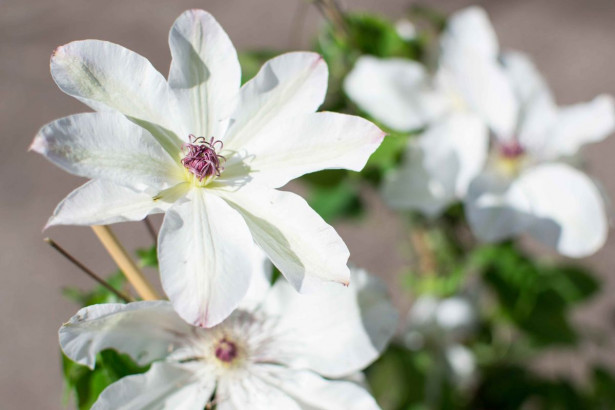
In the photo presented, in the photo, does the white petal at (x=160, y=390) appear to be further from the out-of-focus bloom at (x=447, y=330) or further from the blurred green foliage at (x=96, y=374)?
the out-of-focus bloom at (x=447, y=330)

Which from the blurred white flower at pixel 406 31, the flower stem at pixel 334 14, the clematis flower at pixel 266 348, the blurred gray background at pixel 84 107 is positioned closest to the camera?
the clematis flower at pixel 266 348

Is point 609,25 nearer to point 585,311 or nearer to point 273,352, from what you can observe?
point 585,311

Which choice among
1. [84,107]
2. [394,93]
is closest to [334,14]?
[394,93]

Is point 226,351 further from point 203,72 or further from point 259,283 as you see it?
point 203,72

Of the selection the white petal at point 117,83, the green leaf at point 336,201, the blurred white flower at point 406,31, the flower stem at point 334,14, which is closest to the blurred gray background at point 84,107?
the green leaf at point 336,201

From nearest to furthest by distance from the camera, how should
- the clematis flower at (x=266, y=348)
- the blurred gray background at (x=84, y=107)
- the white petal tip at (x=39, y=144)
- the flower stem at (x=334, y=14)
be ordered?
1. the white petal tip at (x=39, y=144)
2. the clematis flower at (x=266, y=348)
3. the flower stem at (x=334, y=14)
4. the blurred gray background at (x=84, y=107)

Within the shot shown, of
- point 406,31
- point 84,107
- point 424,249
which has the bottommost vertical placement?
point 84,107

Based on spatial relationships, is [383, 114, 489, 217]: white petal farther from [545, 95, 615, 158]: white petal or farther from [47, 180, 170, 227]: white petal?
[47, 180, 170, 227]: white petal

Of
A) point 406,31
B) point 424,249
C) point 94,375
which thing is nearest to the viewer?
point 94,375
